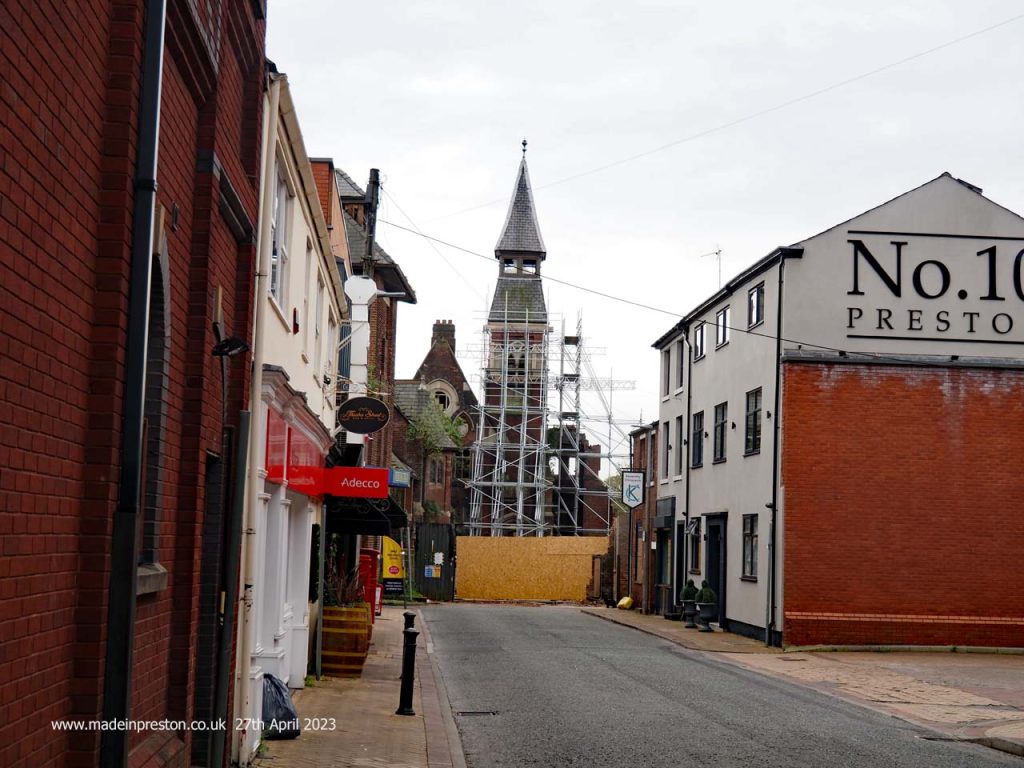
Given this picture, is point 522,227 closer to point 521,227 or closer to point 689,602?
point 521,227

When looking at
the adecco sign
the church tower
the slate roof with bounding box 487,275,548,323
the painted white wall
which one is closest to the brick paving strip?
the painted white wall

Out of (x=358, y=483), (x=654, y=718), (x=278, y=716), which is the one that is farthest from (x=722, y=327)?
(x=278, y=716)

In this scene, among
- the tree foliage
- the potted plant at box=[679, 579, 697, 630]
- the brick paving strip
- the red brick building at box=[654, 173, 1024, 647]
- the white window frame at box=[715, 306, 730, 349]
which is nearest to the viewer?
the brick paving strip

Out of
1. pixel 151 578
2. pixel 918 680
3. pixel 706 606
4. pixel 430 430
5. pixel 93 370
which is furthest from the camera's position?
pixel 430 430

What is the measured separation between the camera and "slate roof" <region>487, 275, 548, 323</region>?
76.0 metres

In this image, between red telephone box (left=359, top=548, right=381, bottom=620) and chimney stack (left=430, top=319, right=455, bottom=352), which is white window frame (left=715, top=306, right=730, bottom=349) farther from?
chimney stack (left=430, top=319, right=455, bottom=352)

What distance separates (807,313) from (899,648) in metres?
7.42

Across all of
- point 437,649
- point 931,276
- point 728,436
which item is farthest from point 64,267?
point 728,436

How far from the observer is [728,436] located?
1281 inches

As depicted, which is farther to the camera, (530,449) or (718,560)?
(530,449)

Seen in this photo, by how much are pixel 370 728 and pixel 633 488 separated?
30861 millimetres

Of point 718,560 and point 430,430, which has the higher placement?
point 430,430

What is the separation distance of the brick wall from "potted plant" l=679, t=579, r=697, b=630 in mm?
6815

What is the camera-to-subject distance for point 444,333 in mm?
81375
